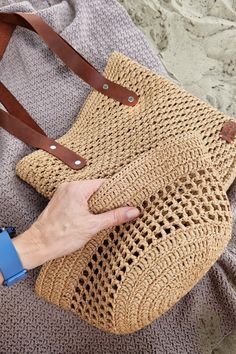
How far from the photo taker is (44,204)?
0.96m

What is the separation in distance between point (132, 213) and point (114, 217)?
1.1 inches

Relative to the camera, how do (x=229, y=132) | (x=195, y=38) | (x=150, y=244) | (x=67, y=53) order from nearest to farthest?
(x=150, y=244) → (x=229, y=132) → (x=67, y=53) → (x=195, y=38)

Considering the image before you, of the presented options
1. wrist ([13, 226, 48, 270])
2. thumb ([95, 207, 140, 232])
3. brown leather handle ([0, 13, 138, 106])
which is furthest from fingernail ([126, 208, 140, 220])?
brown leather handle ([0, 13, 138, 106])

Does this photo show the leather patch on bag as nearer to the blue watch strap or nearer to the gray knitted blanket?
the gray knitted blanket

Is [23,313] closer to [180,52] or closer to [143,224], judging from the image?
[143,224]

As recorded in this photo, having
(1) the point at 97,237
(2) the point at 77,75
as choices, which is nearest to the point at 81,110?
(2) the point at 77,75

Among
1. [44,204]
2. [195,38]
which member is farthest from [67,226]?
[195,38]

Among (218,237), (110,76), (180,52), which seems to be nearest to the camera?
(218,237)

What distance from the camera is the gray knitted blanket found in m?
0.92

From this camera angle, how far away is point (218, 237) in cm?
79

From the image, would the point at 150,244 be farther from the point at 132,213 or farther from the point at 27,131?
the point at 27,131

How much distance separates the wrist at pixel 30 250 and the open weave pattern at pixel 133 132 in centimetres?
11

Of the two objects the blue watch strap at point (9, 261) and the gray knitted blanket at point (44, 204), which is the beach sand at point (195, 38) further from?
the blue watch strap at point (9, 261)

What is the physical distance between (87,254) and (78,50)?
47 cm
